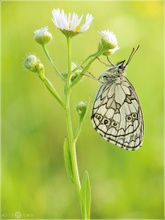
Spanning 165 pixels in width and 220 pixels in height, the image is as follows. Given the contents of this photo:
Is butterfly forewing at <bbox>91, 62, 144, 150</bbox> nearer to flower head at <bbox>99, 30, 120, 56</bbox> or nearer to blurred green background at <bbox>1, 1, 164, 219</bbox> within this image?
flower head at <bbox>99, 30, 120, 56</bbox>

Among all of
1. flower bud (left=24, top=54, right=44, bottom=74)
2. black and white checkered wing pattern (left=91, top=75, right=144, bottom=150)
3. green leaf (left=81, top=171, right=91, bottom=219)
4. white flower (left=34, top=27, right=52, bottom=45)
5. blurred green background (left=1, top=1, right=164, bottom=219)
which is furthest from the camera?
blurred green background (left=1, top=1, right=164, bottom=219)

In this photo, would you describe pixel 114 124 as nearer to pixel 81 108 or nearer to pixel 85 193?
pixel 81 108

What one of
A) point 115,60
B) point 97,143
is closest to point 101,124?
point 97,143

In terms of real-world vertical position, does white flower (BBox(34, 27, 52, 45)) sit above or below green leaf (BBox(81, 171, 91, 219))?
above

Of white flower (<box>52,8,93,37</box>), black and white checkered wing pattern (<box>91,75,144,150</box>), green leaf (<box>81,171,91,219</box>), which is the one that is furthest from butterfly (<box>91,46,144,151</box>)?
green leaf (<box>81,171,91,219</box>)

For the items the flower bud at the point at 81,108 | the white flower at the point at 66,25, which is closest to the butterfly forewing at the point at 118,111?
the flower bud at the point at 81,108

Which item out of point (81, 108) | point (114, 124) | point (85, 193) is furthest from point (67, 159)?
point (114, 124)

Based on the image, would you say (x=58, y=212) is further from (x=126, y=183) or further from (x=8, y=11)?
(x=8, y=11)
